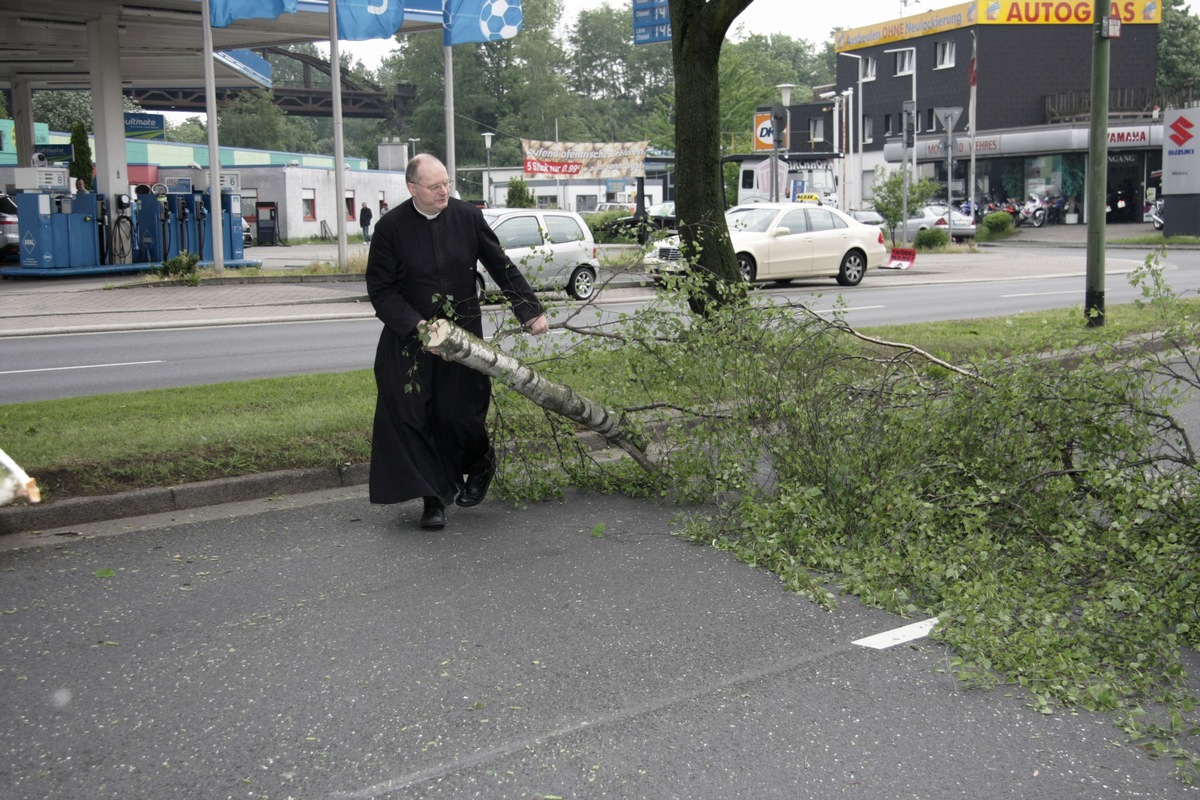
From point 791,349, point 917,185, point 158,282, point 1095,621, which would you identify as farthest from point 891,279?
point 1095,621

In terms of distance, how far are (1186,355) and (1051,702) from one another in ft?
7.77

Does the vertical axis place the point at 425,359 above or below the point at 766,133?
below

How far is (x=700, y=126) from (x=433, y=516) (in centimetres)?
582

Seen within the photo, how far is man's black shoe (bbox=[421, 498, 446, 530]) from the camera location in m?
6.68

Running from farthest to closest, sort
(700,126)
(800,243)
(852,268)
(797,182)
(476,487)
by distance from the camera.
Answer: (797,182) → (852,268) → (800,243) → (700,126) → (476,487)

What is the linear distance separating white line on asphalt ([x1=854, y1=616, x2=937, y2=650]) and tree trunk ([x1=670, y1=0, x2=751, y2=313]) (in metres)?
6.12

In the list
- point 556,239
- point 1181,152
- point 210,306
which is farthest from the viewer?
point 1181,152

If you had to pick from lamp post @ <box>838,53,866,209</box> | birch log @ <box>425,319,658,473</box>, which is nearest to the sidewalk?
birch log @ <box>425,319,658,473</box>

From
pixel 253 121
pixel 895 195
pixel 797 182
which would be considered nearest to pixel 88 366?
pixel 895 195

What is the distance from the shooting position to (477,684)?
4.49m

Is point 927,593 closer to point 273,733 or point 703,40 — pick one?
point 273,733

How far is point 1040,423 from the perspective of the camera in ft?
19.8

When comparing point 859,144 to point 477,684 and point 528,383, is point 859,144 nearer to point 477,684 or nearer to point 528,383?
point 528,383

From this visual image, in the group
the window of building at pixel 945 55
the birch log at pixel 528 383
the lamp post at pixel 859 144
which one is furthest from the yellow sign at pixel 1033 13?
the birch log at pixel 528 383
